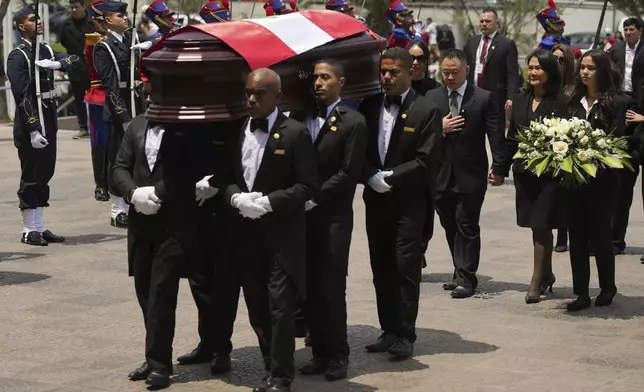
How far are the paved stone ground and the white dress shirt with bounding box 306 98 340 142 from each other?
1.38 metres

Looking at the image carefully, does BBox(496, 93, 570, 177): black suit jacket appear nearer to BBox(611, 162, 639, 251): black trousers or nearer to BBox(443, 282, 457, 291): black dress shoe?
BBox(443, 282, 457, 291): black dress shoe

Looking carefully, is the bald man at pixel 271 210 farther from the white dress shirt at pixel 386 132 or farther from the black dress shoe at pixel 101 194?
the black dress shoe at pixel 101 194

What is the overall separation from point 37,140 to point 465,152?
13.4 ft

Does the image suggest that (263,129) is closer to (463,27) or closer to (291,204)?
(291,204)

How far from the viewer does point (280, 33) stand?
786 cm

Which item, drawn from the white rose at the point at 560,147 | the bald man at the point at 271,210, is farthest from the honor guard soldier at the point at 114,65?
the bald man at the point at 271,210

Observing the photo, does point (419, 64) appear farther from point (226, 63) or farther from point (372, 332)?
point (226, 63)

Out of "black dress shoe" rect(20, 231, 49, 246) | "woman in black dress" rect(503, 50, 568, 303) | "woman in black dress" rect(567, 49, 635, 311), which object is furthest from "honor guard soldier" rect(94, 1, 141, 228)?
"woman in black dress" rect(567, 49, 635, 311)

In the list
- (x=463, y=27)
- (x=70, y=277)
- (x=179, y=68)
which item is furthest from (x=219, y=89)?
(x=463, y=27)

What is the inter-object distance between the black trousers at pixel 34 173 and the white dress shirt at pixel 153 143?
16.6 ft

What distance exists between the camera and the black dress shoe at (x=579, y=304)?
9.65 meters

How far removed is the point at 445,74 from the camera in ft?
33.2

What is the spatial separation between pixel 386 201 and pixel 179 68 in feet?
5.37

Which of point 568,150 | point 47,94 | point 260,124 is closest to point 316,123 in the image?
point 260,124
